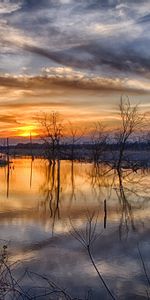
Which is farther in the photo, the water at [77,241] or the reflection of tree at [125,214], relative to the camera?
the reflection of tree at [125,214]

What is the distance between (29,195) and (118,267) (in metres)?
15.0

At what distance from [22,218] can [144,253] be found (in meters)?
6.57

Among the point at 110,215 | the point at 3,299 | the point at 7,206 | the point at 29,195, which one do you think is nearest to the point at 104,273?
the point at 3,299

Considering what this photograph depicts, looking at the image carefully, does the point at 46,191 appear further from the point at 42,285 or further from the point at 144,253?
the point at 42,285

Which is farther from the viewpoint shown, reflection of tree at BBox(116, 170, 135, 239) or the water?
reflection of tree at BBox(116, 170, 135, 239)

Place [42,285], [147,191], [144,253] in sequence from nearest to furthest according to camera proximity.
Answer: [42,285] < [144,253] < [147,191]

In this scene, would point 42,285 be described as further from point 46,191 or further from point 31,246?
point 46,191

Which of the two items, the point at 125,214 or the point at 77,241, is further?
the point at 125,214

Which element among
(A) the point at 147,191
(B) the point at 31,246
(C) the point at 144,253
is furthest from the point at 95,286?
(A) the point at 147,191

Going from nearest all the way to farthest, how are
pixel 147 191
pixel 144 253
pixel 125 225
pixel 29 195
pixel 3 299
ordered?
pixel 3 299
pixel 144 253
pixel 125 225
pixel 29 195
pixel 147 191

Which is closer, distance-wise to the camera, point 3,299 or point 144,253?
point 3,299

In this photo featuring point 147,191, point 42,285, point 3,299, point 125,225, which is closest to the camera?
point 3,299

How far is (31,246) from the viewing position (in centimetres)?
1303

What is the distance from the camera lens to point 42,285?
9.52 m
